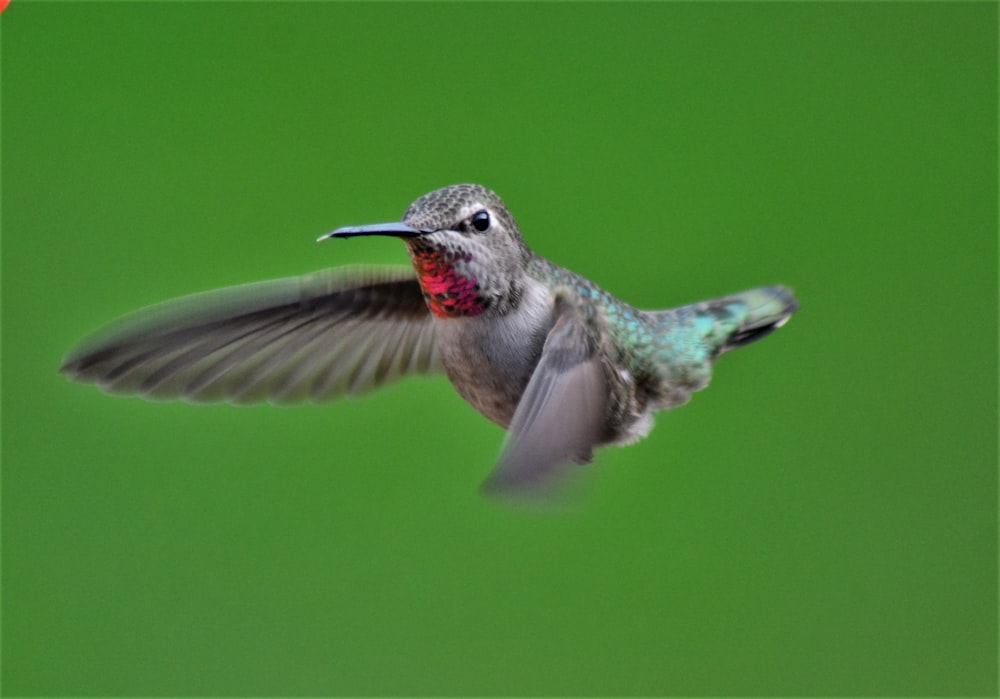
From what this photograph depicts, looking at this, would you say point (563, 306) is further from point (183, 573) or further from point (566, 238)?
point (183, 573)

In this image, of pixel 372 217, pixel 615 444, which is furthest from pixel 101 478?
pixel 615 444

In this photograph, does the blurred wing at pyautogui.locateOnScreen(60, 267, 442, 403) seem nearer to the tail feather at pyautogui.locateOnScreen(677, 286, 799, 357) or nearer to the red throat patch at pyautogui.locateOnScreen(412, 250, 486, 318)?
the red throat patch at pyautogui.locateOnScreen(412, 250, 486, 318)

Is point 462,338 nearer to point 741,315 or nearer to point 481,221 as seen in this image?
point 481,221

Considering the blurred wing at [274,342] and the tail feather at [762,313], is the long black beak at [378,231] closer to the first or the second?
the blurred wing at [274,342]

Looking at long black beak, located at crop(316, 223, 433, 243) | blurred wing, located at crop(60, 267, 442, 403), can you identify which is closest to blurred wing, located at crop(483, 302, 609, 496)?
long black beak, located at crop(316, 223, 433, 243)

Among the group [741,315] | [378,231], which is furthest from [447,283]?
[741,315]

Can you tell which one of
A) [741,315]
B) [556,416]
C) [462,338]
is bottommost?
[556,416]

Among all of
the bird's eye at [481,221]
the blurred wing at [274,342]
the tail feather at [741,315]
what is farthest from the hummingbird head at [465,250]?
the tail feather at [741,315]
